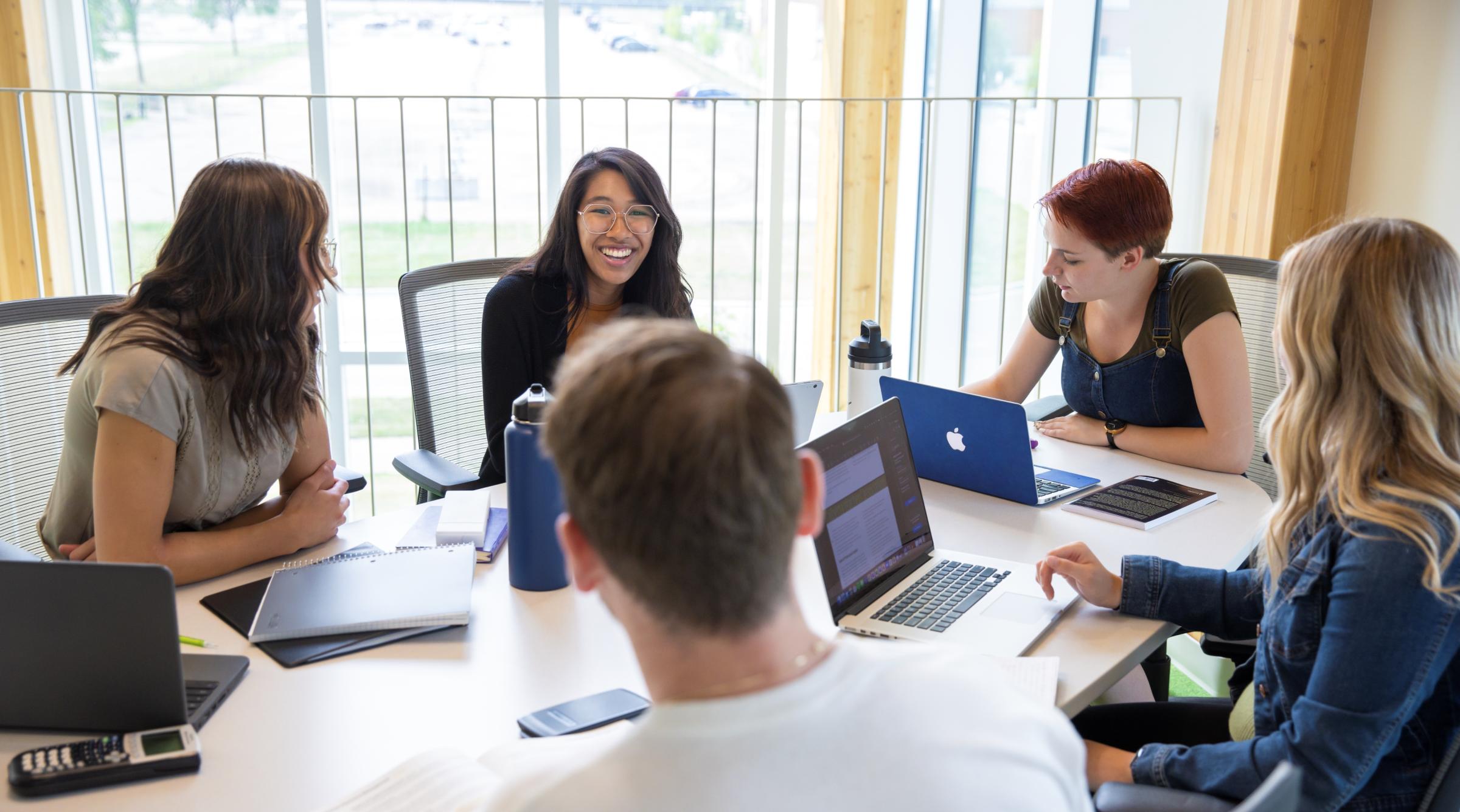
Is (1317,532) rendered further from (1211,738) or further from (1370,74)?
(1370,74)

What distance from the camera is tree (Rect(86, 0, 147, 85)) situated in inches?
187

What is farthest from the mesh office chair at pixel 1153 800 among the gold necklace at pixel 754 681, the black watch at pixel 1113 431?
the black watch at pixel 1113 431

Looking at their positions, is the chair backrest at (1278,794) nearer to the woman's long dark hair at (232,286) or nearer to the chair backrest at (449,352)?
the woman's long dark hair at (232,286)

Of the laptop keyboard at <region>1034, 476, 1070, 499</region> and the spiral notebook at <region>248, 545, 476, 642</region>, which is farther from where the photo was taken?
the laptop keyboard at <region>1034, 476, 1070, 499</region>

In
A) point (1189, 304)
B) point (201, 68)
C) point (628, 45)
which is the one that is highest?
point (628, 45)

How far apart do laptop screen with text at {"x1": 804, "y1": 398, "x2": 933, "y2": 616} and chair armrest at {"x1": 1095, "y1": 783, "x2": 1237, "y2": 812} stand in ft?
1.23

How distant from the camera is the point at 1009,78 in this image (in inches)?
192

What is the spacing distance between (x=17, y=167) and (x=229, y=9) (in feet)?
3.90

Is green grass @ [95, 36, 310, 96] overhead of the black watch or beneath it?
overhead

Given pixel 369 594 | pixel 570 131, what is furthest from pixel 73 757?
pixel 570 131

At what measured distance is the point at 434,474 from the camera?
80.4 inches

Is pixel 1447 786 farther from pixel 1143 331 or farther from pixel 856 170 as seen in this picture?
pixel 856 170

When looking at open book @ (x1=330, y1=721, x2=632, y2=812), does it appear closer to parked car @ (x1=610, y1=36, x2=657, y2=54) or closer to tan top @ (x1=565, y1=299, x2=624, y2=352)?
tan top @ (x1=565, y1=299, x2=624, y2=352)

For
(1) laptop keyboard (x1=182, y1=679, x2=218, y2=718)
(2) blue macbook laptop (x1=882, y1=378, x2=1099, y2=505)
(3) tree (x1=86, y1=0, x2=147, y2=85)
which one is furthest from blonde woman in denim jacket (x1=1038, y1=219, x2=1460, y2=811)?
(3) tree (x1=86, y1=0, x2=147, y2=85)
